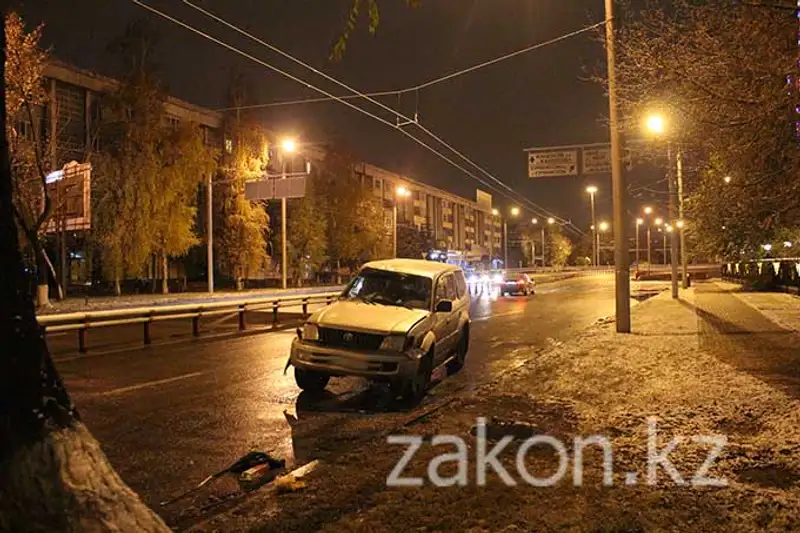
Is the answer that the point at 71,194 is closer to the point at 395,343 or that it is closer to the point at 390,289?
the point at 390,289

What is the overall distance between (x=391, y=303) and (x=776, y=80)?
18.0 feet

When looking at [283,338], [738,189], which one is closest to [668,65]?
[738,189]

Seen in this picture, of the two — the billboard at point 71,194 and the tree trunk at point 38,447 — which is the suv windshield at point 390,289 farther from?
the billboard at point 71,194

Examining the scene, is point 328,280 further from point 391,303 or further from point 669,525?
point 669,525

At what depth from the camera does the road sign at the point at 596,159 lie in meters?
16.8

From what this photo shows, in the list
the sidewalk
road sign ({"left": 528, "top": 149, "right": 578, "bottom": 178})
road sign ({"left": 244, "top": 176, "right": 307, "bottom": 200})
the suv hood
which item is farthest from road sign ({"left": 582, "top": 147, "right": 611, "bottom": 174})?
road sign ({"left": 244, "top": 176, "right": 307, "bottom": 200})

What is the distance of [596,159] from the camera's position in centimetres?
1698

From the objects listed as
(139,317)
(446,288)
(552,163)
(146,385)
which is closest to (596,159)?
(552,163)

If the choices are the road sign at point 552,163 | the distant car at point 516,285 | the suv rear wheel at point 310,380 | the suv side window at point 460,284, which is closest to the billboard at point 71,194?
the road sign at point 552,163

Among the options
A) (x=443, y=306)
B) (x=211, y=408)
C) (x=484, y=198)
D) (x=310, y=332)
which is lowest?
(x=211, y=408)

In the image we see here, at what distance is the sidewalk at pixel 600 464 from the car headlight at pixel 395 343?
99cm

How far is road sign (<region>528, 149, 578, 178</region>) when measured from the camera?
17.2 metres

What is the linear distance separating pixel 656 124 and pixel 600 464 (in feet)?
18.9

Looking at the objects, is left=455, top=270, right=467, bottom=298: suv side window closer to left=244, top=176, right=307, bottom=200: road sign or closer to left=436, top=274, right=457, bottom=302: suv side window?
left=436, top=274, right=457, bottom=302: suv side window
